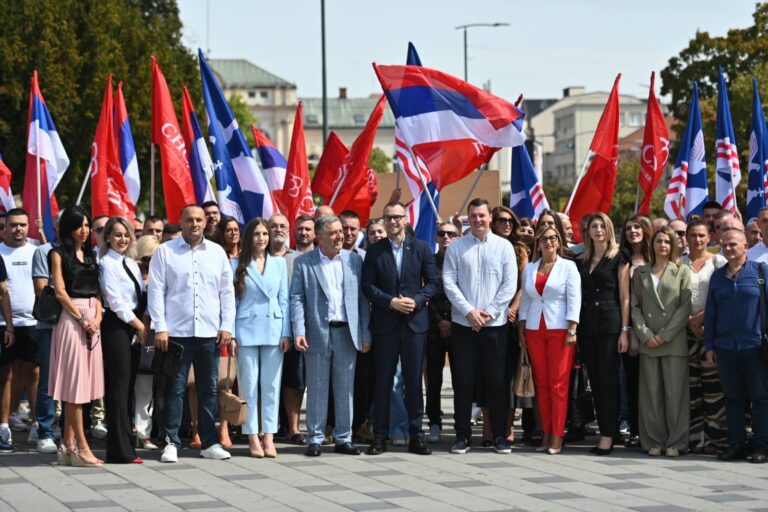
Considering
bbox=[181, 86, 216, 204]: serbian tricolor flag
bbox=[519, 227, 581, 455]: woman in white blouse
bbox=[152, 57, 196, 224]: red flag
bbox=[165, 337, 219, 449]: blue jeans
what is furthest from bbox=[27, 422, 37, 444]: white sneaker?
bbox=[519, 227, 581, 455]: woman in white blouse

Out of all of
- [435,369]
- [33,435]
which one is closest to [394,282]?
[435,369]

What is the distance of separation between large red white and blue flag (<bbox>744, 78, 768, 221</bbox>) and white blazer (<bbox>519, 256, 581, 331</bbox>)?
4.95 metres

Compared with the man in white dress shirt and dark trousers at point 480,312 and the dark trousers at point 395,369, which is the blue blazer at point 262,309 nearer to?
the dark trousers at point 395,369

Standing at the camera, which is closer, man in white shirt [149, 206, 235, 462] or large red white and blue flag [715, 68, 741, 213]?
man in white shirt [149, 206, 235, 462]

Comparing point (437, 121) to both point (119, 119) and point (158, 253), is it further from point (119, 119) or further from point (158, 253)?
point (119, 119)

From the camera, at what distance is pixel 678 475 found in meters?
10.3

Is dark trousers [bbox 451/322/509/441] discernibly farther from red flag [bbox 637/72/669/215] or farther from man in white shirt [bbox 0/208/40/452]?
red flag [bbox 637/72/669/215]

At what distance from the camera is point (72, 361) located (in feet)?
35.3

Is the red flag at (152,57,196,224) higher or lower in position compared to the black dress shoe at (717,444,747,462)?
higher

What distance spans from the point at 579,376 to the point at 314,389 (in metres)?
2.48

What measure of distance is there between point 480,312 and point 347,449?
5.42 feet

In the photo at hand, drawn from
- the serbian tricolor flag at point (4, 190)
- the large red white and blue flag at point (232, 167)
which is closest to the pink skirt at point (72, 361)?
the serbian tricolor flag at point (4, 190)

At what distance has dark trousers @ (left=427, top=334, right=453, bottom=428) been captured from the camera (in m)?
12.6

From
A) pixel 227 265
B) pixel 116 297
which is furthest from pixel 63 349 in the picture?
pixel 227 265
